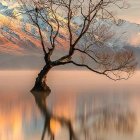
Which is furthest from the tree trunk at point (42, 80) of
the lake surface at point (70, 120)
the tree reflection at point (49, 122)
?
the tree reflection at point (49, 122)

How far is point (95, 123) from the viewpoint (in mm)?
22250

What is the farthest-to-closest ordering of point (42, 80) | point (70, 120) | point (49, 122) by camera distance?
1. point (42, 80)
2. point (70, 120)
3. point (49, 122)

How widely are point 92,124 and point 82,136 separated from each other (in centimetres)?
391

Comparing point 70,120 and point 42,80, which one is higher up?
point 42,80

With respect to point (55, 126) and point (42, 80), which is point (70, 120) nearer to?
point (55, 126)

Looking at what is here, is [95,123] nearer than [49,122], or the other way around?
[49,122]

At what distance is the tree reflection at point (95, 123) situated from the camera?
Result: 18.6 metres

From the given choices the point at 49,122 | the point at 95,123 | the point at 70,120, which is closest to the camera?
the point at 49,122

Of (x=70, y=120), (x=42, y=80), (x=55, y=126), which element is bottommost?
(x=55, y=126)

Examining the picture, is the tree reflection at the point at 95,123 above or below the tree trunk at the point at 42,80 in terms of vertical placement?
below

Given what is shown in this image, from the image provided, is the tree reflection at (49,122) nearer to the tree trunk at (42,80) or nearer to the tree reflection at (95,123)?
the tree reflection at (95,123)

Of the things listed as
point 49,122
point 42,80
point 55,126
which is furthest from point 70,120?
point 42,80

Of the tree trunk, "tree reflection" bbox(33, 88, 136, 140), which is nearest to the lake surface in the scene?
"tree reflection" bbox(33, 88, 136, 140)

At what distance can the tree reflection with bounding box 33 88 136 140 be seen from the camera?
61.0 feet
